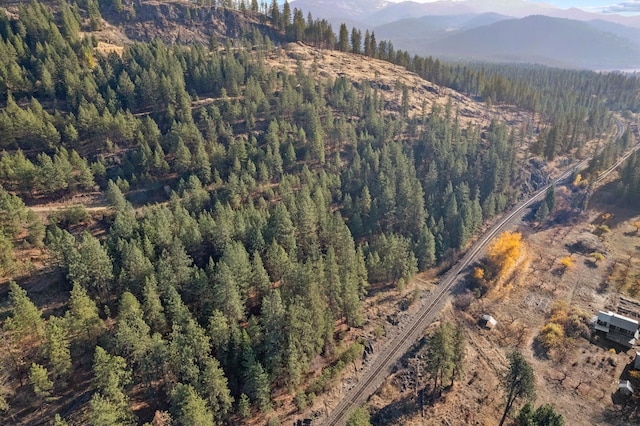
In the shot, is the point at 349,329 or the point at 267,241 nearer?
the point at 349,329

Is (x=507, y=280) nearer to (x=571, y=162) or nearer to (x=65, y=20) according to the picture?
(x=571, y=162)

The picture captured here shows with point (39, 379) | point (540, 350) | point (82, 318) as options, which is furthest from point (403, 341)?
point (39, 379)

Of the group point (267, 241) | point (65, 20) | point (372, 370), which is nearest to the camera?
point (372, 370)

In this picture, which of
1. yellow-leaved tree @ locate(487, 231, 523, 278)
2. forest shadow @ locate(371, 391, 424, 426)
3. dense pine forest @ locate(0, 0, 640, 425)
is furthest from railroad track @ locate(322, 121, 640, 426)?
yellow-leaved tree @ locate(487, 231, 523, 278)

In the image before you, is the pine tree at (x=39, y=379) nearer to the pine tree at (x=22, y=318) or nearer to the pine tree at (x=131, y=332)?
the pine tree at (x=22, y=318)

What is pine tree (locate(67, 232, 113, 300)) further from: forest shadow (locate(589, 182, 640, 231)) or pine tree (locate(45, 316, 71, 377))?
forest shadow (locate(589, 182, 640, 231))

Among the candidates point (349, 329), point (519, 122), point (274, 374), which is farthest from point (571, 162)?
point (274, 374)
